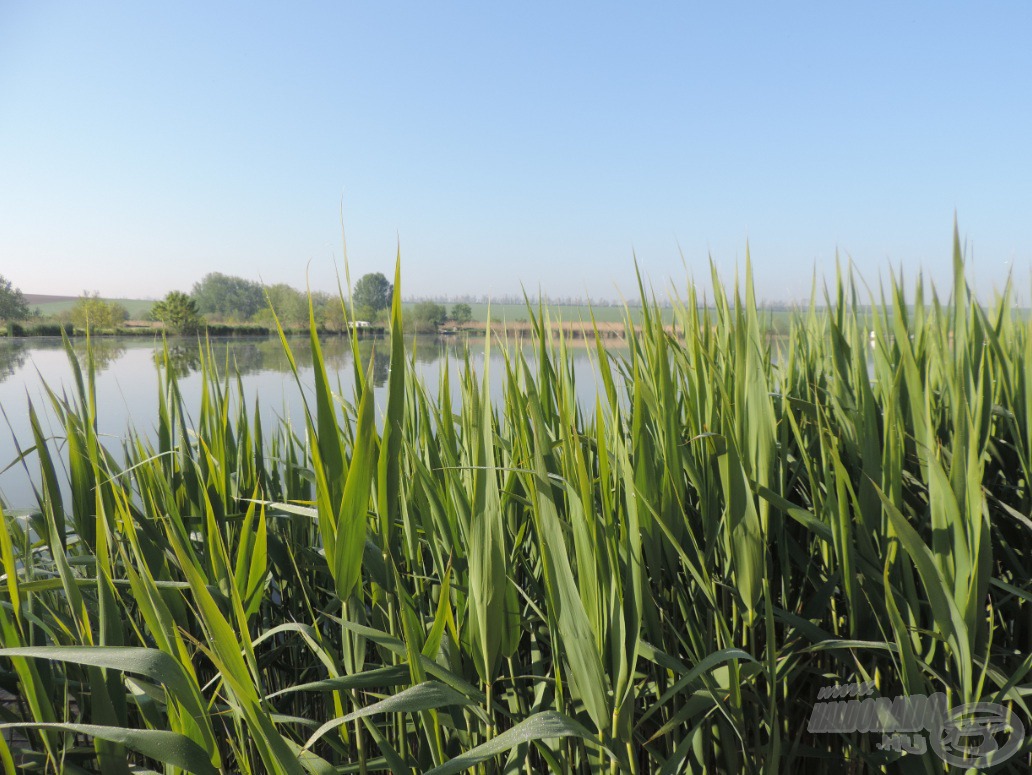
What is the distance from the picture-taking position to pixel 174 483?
1.04 metres

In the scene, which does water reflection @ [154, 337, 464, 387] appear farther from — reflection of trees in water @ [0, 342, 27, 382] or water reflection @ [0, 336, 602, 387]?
reflection of trees in water @ [0, 342, 27, 382]

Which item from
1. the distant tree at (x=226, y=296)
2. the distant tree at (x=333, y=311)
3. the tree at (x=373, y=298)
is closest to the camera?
the distant tree at (x=333, y=311)

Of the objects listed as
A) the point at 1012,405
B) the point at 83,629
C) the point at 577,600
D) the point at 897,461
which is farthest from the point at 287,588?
the point at 1012,405

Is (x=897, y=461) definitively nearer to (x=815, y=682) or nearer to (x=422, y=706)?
(x=815, y=682)

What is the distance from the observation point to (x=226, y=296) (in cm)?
3403

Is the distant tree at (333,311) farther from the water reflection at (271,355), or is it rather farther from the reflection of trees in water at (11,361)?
the reflection of trees in water at (11,361)

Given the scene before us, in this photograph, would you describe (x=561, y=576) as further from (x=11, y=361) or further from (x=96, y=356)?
(x=11, y=361)

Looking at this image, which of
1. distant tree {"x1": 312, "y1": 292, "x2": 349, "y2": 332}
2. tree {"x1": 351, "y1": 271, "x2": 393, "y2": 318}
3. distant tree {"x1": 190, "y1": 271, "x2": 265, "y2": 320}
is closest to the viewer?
distant tree {"x1": 312, "y1": 292, "x2": 349, "y2": 332}

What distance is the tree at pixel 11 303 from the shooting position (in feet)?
66.4

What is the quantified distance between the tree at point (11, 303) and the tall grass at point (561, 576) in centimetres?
2391

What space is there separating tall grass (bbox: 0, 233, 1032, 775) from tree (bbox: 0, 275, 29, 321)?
78.4 ft

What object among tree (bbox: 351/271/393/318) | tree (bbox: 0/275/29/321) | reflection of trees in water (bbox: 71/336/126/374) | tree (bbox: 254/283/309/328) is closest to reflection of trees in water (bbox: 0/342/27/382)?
reflection of trees in water (bbox: 71/336/126/374)

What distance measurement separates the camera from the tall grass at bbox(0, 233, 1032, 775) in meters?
0.55

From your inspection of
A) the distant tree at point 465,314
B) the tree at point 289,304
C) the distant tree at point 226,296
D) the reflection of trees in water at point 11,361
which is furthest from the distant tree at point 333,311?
the distant tree at point 226,296
